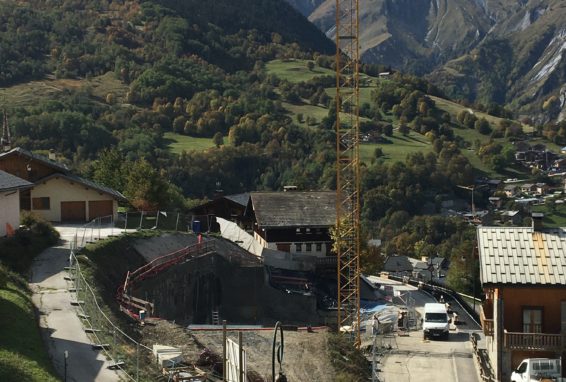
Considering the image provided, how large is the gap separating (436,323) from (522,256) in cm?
1300

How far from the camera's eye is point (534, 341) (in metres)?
33.2

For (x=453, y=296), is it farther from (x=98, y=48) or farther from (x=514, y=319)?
(x=98, y=48)

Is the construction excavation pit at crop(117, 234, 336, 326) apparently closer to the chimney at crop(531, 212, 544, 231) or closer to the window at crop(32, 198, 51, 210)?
the window at crop(32, 198, 51, 210)

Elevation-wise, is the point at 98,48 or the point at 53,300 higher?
the point at 98,48

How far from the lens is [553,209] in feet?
523

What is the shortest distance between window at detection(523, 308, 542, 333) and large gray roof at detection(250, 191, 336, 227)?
1269 inches

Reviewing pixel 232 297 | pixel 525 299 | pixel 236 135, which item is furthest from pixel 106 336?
pixel 236 135

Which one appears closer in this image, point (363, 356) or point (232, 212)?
point (363, 356)

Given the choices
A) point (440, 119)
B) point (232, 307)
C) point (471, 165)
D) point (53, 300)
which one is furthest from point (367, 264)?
point (440, 119)

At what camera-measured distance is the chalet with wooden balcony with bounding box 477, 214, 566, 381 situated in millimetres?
33156

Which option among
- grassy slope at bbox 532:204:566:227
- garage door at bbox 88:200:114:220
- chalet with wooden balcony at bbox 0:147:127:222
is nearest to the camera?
chalet with wooden balcony at bbox 0:147:127:222

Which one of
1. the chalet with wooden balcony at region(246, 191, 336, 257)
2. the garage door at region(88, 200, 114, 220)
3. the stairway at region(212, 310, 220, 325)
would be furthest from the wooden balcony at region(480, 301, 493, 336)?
the chalet with wooden balcony at region(246, 191, 336, 257)

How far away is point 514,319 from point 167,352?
1087 centimetres

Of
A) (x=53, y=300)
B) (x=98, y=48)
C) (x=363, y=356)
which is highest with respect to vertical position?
(x=98, y=48)
